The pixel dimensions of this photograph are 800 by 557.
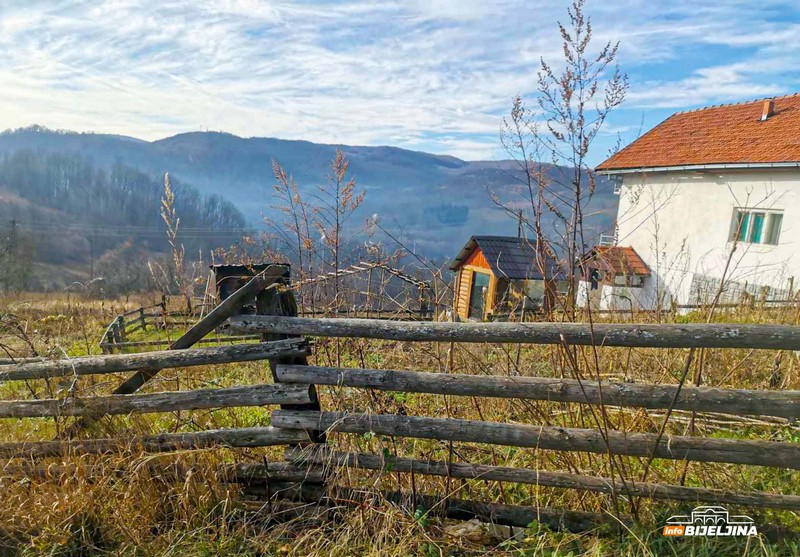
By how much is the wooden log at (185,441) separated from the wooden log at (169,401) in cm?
18

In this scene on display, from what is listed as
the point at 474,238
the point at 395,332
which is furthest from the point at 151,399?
the point at 474,238

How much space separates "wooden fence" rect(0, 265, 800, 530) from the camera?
2.59 metres

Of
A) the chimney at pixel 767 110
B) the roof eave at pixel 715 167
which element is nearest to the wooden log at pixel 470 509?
the roof eave at pixel 715 167

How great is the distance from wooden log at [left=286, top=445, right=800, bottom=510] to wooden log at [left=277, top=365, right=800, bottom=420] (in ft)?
1.45

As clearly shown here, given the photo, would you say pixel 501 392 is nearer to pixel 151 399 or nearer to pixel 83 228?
pixel 151 399

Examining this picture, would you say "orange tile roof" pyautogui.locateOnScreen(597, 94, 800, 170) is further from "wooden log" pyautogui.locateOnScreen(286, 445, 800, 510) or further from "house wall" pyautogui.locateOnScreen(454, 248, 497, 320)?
"wooden log" pyautogui.locateOnScreen(286, 445, 800, 510)

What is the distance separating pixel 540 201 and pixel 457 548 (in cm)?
215

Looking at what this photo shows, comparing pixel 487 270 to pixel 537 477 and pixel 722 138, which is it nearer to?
pixel 722 138

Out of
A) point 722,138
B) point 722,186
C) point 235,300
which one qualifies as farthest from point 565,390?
point 722,138

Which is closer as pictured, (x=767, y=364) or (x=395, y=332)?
(x=395, y=332)

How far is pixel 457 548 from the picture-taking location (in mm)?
2658

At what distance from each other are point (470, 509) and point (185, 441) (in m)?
1.88

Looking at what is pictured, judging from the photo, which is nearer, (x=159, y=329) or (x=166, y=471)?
(x=166, y=471)

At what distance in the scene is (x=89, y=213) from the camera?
142875 mm
